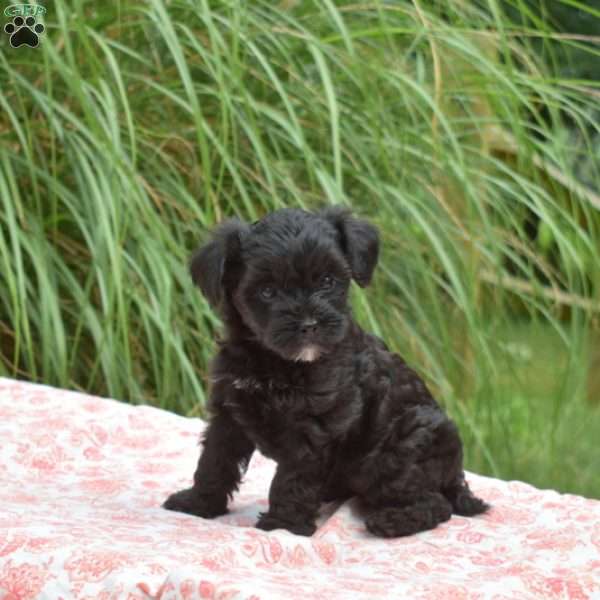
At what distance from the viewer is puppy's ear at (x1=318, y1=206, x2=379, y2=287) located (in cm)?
235

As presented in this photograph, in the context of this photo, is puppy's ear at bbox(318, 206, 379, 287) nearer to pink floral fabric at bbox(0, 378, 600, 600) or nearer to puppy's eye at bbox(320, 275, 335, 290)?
puppy's eye at bbox(320, 275, 335, 290)

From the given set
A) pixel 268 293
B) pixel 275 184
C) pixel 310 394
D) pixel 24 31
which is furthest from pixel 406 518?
pixel 24 31

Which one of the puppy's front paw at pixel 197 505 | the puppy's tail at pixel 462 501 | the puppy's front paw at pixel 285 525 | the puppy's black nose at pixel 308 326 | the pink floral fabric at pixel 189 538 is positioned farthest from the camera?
the puppy's tail at pixel 462 501

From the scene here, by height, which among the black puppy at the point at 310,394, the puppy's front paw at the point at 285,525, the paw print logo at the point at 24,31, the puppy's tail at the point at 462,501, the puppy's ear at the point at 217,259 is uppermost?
the paw print logo at the point at 24,31

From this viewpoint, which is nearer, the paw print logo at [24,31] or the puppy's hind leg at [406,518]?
the puppy's hind leg at [406,518]

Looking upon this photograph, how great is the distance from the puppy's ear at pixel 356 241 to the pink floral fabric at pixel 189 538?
0.54 m

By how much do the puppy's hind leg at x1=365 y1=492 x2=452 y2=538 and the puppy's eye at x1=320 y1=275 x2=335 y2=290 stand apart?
1.77 feet

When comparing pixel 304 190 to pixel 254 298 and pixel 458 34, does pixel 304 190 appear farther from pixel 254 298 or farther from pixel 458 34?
pixel 254 298

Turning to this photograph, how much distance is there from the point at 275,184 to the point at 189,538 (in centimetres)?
168

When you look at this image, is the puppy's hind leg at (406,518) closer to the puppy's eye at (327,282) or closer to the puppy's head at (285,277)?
the puppy's head at (285,277)

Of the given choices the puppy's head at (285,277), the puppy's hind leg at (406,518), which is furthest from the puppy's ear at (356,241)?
the puppy's hind leg at (406,518)

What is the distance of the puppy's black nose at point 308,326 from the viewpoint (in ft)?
7.09

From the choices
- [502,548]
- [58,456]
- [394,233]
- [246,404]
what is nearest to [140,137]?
[394,233]

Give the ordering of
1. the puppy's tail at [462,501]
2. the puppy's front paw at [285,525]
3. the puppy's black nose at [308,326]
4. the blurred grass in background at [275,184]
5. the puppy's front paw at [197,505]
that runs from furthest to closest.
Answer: the blurred grass in background at [275,184]
the puppy's tail at [462,501]
the puppy's front paw at [197,505]
the puppy's front paw at [285,525]
the puppy's black nose at [308,326]
